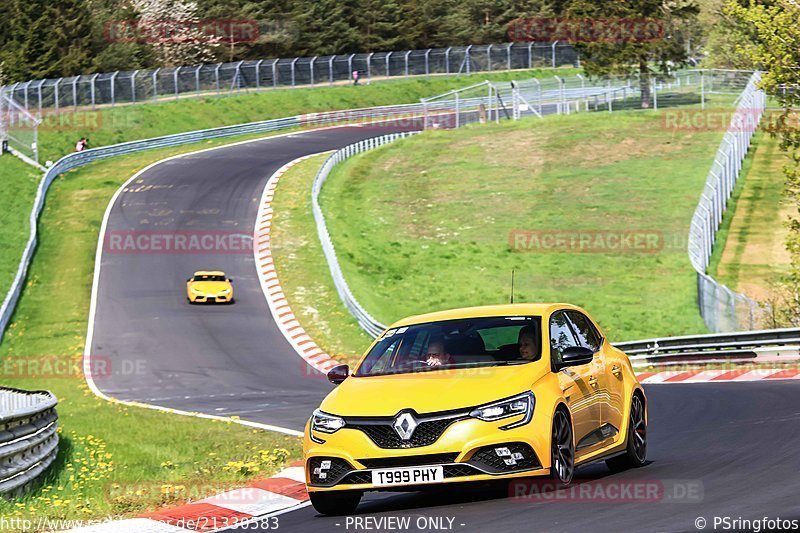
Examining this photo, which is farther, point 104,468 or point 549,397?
point 104,468

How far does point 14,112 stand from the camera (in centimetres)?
6022

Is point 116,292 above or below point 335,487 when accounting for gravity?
below

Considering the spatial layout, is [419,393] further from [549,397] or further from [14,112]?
[14,112]

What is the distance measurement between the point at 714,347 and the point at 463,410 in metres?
19.6

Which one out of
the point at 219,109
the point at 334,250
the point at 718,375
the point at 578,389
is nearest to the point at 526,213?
the point at 334,250

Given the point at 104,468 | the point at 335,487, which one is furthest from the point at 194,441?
the point at 335,487

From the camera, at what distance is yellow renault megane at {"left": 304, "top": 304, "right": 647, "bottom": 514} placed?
972 centimetres

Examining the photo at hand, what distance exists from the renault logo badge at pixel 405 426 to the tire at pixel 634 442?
2890 mm

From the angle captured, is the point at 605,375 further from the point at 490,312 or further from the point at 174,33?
the point at 174,33

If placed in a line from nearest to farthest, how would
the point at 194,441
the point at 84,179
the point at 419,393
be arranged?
the point at 419,393 < the point at 194,441 < the point at 84,179

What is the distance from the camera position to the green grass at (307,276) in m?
36.5

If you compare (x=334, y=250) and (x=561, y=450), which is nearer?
(x=561, y=450)

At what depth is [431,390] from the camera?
395 inches

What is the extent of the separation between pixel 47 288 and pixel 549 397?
34.4 metres
